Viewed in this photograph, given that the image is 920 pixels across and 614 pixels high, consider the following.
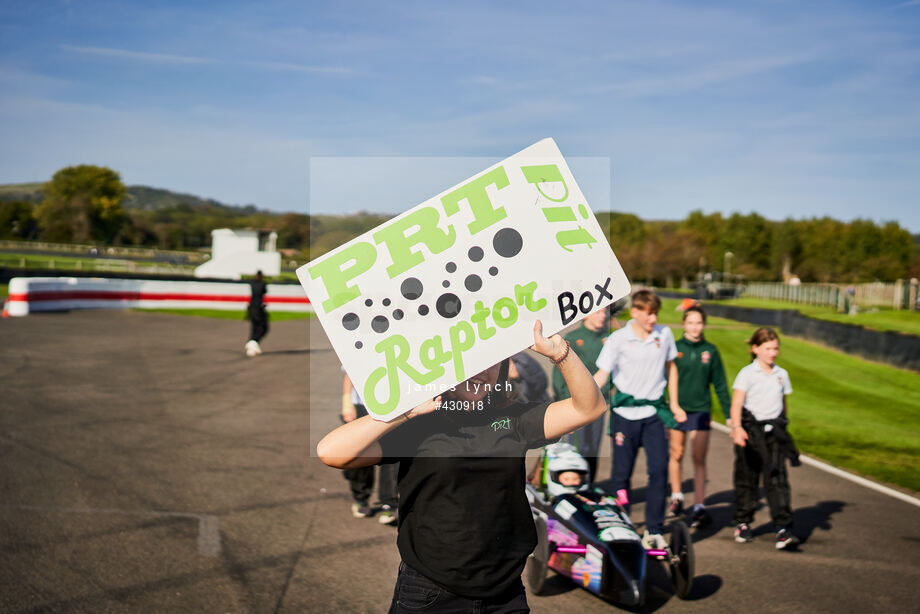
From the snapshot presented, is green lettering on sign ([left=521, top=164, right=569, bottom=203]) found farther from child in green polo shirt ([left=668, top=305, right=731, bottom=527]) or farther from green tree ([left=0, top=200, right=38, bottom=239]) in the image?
green tree ([left=0, top=200, right=38, bottom=239])

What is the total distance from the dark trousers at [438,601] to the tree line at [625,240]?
78954 millimetres

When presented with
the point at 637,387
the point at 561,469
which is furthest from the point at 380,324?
the point at 637,387

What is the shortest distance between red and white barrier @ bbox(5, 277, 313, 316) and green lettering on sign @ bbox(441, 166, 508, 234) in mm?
26442

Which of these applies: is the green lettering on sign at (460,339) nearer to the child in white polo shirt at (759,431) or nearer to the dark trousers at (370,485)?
the dark trousers at (370,485)

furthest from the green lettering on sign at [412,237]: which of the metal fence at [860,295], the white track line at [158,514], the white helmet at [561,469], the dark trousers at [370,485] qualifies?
the metal fence at [860,295]

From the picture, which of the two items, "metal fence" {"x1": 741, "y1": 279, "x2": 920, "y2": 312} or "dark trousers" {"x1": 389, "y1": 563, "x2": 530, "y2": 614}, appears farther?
"metal fence" {"x1": 741, "y1": 279, "x2": 920, "y2": 312}

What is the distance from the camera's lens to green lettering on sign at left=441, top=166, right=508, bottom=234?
2.93 meters

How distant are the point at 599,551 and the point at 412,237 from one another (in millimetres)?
3805

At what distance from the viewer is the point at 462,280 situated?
2914 millimetres

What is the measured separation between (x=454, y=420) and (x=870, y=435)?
12923 mm

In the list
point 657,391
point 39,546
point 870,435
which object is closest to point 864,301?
point 870,435

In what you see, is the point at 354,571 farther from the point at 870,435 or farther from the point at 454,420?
the point at 870,435

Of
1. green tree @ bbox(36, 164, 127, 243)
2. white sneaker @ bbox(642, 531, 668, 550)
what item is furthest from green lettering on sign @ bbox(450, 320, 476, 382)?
green tree @ bbox(36, 164, 127, 243)

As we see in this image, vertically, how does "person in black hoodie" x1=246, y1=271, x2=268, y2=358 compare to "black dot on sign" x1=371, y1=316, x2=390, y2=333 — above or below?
below
